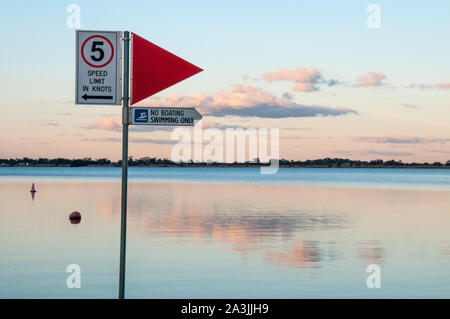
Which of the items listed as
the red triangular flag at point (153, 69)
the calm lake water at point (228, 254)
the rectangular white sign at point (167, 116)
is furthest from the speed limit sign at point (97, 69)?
the calm lake water at point (228, 254)

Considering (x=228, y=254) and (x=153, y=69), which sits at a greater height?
(x=153, y=69)

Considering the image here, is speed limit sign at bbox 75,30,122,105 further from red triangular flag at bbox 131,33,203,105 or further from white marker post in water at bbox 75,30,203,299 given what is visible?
red triangular flag at bbox 131,33,203,105

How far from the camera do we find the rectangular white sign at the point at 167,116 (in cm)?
998

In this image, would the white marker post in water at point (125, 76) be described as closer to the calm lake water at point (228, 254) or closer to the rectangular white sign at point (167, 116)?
the rectangular white sign at point (167, 116)

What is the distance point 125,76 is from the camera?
386 inches

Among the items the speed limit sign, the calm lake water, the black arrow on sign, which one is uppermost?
the speed limit sign

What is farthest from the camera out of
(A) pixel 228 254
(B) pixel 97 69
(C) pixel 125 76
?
(A) pixel 228 254

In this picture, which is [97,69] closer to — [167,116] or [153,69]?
[153,69]

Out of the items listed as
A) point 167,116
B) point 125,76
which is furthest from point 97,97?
point 167,116

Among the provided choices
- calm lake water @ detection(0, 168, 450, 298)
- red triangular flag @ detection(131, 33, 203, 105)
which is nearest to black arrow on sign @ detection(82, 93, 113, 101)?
red triangular flag @ detection(131, 33, 203, 105)

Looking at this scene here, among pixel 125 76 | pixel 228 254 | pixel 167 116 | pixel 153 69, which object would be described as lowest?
pixel 228 254

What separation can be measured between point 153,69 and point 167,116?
30.8 inches

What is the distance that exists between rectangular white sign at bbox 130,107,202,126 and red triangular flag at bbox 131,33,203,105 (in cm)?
26

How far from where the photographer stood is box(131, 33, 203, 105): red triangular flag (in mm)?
10008
